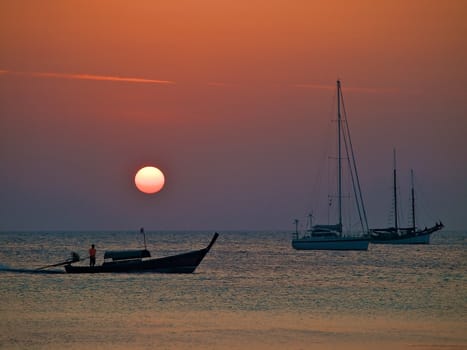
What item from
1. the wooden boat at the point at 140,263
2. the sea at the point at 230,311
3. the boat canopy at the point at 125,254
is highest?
the boat canopy at the point at 125,254

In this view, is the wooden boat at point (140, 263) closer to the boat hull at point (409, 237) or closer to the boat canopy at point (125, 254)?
the boat canopy at point (125, 254)

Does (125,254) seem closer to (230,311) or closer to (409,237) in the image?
(230,311)

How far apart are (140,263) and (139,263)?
6 centimetres

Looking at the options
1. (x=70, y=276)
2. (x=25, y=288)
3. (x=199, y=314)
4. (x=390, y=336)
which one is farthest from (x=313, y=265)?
(x=390, y=336)

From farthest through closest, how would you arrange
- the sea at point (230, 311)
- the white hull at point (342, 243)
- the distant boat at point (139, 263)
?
1. the white hull at point (342, 243)
2. the distant boat at point (139, 263)
3. the sea at point (230, 311)

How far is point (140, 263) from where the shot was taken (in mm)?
51156

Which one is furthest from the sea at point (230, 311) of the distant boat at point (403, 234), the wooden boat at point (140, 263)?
the distant boat at point (403, 234)

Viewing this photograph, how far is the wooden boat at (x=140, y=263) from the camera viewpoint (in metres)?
49.7

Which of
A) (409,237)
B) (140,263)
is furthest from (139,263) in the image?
(409,237)

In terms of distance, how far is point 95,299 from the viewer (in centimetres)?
3831

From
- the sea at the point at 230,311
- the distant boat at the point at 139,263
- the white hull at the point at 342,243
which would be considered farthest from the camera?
the white hull at the point at 342,243

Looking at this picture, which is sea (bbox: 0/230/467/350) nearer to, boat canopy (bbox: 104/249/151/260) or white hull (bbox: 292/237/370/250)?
A: boat canopy (bbox: 104/249/151/260)

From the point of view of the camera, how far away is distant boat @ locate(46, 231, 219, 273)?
163 feet

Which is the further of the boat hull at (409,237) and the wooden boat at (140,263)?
the boat hull at (409,237)
